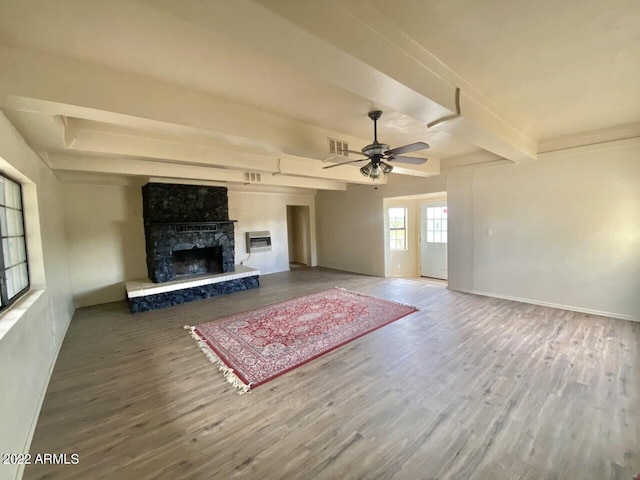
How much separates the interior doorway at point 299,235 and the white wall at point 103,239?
4.58 metres

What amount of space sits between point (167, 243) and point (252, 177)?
2.18 m

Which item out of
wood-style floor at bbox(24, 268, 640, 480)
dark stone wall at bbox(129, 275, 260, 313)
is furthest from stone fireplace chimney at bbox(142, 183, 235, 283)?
wood-style floor at bbox(24, 268, 640, 480)

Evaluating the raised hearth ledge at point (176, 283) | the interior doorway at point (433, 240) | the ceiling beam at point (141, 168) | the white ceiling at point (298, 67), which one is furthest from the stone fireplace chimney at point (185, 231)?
the interior doorway at point (433, 240)

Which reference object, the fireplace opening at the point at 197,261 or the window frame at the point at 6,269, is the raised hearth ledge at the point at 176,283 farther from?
the window frame at the point at 6,269

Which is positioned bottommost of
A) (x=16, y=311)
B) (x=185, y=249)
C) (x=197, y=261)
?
(x=197, y=261)

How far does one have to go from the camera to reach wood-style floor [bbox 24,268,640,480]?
1729 mm

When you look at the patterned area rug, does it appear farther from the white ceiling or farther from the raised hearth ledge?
the white ceiling

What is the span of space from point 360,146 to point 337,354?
2.87m

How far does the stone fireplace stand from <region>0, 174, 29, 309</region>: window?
90.6 inches

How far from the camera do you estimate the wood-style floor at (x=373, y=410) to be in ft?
5.67

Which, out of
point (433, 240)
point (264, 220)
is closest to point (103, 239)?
point (264, 220)

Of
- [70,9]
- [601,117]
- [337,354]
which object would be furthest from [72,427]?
[601,117]

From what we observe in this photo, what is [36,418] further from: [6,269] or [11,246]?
[11,246]

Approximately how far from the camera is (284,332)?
12.3ft
